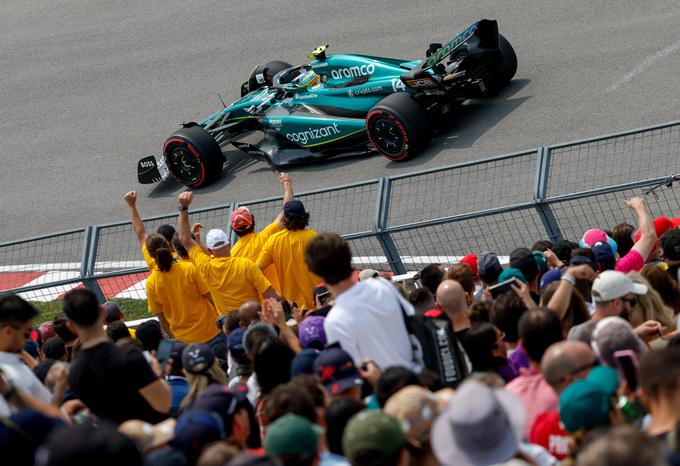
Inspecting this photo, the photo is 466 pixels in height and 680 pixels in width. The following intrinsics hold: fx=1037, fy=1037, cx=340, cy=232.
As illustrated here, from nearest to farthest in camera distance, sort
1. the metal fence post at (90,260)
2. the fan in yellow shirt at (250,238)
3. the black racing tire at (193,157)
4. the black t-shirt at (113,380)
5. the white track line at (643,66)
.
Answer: the black t-shirt at (113,380), the fan in yellow shirt at (250,238), the metal fence post at (90,260), the white track line at (643,66), the black racing tire at (193,157)

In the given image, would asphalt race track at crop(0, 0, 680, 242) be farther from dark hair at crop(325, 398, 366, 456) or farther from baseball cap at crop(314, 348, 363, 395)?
dark hair at crop(325, 398, 366, 456)

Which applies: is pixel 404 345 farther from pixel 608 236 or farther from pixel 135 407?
pixel 608 236

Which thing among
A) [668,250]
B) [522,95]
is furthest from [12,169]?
[668,250]

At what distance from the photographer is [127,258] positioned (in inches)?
449

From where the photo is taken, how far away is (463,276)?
713 centimetres

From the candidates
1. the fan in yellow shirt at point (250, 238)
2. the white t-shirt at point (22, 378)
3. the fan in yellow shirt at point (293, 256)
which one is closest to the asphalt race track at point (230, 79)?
the fan in yellow shirt at point (250, 238)

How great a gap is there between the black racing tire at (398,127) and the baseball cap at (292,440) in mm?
8595

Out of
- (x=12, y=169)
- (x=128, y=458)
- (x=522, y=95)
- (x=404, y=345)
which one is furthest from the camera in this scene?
(x=12, y=169)

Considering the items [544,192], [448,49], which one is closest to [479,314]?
[544,192]

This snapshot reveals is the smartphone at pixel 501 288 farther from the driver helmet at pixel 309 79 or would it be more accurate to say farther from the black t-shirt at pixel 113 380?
the driver helmet at pixel 309 79

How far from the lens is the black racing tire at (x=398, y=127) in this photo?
12.4m

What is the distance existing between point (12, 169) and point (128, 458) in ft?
44.4

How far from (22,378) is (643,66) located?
1060 cm

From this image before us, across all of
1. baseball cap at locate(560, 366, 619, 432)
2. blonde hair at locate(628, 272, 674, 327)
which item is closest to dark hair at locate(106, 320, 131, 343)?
blonde hair at locate(628, 272, 674, 327)
